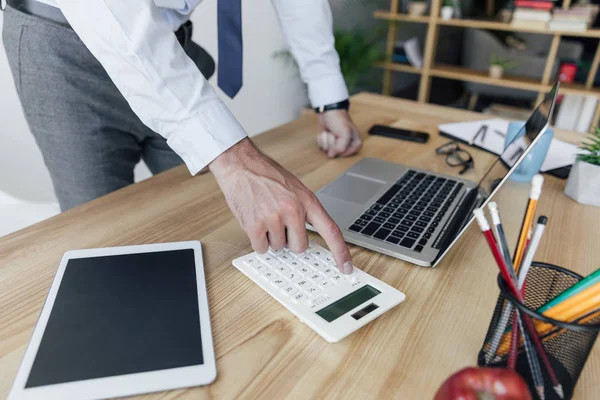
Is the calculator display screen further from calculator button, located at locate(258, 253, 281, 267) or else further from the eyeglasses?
the eyeglasses

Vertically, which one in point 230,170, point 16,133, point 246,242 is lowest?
point 16,133

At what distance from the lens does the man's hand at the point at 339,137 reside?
38.1 inches

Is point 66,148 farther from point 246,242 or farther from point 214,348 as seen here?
point 214,348

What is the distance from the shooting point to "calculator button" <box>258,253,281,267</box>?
56 centimetres

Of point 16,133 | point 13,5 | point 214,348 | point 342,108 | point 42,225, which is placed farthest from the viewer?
point 16,133

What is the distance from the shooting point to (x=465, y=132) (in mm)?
1127

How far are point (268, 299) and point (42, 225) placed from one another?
1.28 ft

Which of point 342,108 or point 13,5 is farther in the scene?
point 342,108

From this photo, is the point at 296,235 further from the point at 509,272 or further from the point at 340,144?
the point at 340,144

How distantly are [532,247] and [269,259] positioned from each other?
1.04 ft

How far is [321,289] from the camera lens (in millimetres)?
507

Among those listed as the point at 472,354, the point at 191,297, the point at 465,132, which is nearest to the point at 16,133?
the point at 191,297

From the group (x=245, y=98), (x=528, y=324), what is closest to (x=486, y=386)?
(x=528, y=324)

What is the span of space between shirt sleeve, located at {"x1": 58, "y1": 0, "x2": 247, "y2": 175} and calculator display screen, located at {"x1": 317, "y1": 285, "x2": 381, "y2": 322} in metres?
0.25
